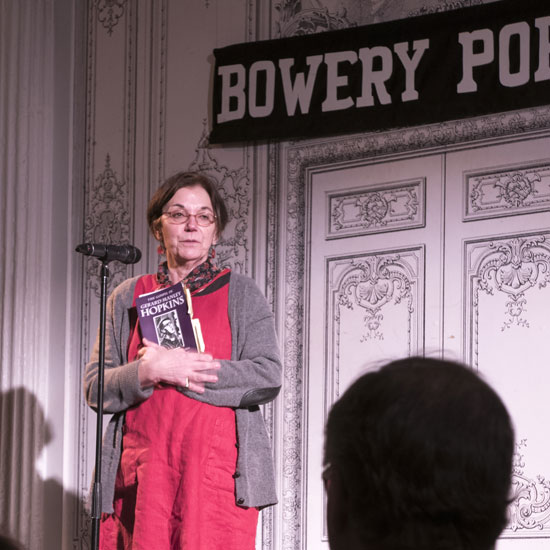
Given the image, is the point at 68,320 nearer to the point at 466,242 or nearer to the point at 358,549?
the point at 466,242

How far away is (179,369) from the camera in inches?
127

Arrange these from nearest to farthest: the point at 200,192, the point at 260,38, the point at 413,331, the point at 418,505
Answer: the point at 418,505 → the point at 200,192 → the point at 413,331 → the point at 260,38

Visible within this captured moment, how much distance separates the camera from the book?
3.28m

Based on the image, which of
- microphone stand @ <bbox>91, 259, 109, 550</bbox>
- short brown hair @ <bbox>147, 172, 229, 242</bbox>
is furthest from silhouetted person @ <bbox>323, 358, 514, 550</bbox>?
short brown hair @ <bbox>147, 172, 229, 242</bbox>

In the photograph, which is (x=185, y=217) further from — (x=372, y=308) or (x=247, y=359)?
(x=372, y=308)

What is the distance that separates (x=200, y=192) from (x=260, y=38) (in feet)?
5.64

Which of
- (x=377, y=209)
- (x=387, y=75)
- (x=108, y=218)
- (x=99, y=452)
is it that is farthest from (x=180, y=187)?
(x=108, y=218)

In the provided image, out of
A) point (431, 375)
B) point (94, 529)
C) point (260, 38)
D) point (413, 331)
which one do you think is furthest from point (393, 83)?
point (431, 375)

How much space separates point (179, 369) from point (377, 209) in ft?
5.71

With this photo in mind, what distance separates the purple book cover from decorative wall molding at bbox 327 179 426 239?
159 centimetres

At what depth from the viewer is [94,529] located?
336 cm

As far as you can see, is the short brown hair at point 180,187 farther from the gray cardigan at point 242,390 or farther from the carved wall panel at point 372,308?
the carved wall panel at point 372,308

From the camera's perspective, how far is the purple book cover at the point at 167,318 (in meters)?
3.28

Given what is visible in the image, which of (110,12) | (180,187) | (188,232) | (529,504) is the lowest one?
(529,504)
